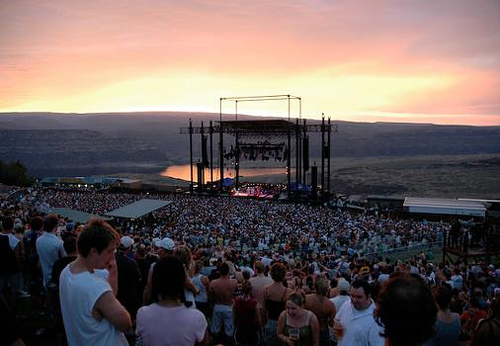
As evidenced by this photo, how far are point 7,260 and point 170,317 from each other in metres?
3.68

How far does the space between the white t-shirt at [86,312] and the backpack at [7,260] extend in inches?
132

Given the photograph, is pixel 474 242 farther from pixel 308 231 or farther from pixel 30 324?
pixel 30 324

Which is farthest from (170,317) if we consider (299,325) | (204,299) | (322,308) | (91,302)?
(204,299)

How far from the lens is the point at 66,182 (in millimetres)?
52250

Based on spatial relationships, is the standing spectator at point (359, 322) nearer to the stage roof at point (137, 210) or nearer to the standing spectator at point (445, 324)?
the standing spectator at point (445, 324)

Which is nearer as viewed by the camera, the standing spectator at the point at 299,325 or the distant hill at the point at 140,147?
the standing spectator at the point at 299,325

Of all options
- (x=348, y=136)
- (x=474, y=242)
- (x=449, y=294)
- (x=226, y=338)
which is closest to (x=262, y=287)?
(x=226, y=338)

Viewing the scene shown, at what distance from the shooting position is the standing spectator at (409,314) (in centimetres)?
208

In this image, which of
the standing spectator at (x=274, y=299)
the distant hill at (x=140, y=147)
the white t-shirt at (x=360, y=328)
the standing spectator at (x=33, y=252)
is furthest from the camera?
the distant hill at (x=140, y=147)

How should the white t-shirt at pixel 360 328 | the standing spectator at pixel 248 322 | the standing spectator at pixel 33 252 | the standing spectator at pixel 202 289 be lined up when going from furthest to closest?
the standing spectator at pixel 33 252, the standing spectator at pixel 202 289, the standing spectator at pixel 248 322, the white t-shirt at pixel 360 328

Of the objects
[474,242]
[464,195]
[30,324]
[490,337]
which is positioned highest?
[490,337]

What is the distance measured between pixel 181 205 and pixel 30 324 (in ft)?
74.8

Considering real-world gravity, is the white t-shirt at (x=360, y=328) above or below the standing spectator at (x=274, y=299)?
above

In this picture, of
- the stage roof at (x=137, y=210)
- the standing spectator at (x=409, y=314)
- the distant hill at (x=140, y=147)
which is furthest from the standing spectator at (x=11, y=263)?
the distant hill at (x=140, y=147)
